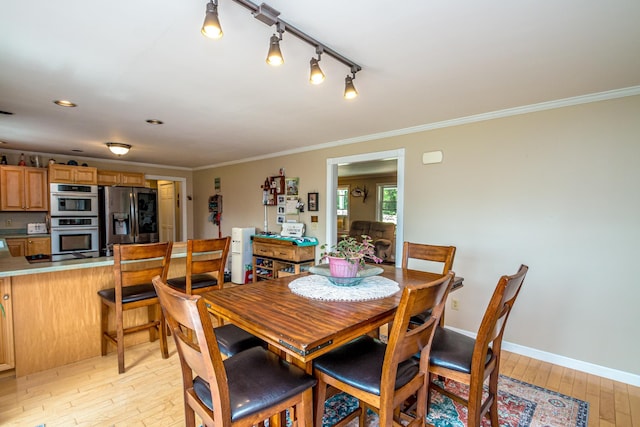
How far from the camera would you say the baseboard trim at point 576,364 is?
7.79 feet

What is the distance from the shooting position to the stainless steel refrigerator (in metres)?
5.30

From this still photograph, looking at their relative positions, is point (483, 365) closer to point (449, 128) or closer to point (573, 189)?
point (573, 189)

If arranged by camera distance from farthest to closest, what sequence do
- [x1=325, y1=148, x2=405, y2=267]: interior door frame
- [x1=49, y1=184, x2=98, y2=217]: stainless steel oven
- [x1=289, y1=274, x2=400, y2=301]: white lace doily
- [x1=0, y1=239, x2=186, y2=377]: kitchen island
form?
[x1=49, y1=184, x2=98, y2=217]: stainless steel oven, [x1=325, y1=148, x2=405, y2=267]: interior door frame, [x1=0, y1=239, x2=186, y2=377]: kitchen island, [x1=289, y1=274, x2=400, y2=301]: white lace doily

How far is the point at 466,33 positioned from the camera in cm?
162

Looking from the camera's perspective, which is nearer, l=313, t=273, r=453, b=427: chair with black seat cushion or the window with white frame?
l=313, t=273, r=453, b=427: chair with black seat cushion

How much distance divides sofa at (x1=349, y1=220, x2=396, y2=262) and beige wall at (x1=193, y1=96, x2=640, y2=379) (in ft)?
11.8

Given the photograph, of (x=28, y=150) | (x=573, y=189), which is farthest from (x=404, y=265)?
(x=28, y=150)

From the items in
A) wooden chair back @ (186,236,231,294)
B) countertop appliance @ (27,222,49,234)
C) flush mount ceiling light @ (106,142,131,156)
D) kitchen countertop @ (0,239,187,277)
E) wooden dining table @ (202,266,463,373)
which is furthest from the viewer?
countertop appliance @ (27,222,49,234)

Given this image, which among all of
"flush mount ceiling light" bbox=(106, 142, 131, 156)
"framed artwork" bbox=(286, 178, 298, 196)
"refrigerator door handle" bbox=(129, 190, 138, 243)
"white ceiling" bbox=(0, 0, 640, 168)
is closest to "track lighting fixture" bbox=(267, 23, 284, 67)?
"white ceiling" bbox=(0, 0, 640, 168)

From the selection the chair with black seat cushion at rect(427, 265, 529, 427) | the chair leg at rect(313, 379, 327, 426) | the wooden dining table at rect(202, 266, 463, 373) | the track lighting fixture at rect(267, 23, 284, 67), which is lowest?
the chair leg at rect(313, 379, 327, 426)

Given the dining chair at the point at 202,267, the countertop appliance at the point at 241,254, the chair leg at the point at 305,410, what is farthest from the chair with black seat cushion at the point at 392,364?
the countertop appliance at the point at 241,254

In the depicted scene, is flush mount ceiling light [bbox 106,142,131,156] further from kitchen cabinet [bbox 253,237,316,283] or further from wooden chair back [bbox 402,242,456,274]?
wooden chair back [bbox 402,242,456,274]

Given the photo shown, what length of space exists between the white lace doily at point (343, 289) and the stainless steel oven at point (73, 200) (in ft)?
16.1

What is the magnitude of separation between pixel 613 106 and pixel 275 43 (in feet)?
9.02
